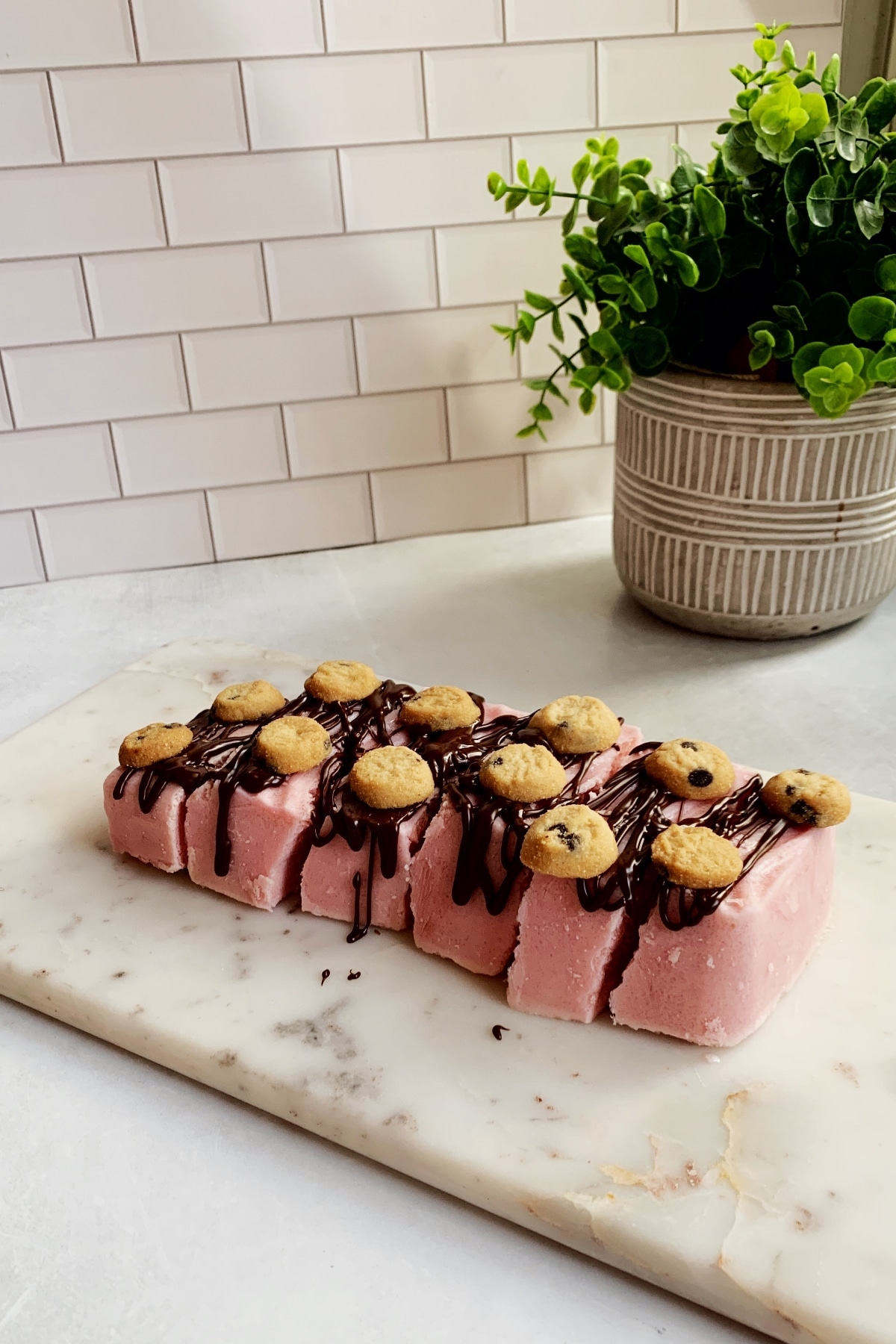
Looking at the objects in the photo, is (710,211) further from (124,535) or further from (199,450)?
(124,535)

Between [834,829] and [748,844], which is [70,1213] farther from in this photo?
[834,829]

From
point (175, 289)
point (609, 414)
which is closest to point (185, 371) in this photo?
point (175, 289)

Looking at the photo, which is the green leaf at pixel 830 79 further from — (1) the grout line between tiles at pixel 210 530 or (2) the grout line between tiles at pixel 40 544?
(2) the grout line between tiles at pixel 40 544

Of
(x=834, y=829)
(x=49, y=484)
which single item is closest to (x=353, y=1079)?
(x=834, y=829)

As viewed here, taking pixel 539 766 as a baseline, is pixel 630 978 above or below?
below

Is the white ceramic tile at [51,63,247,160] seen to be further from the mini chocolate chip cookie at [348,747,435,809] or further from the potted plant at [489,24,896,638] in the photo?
the mini chocolate chip cookie at [348,747,435,809]

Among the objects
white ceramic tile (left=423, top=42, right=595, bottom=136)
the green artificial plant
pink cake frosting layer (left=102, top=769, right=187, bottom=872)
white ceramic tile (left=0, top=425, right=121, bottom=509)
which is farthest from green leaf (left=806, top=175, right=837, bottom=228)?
white ceramic tile (left=0, top=425, right=121, bottom=509)
